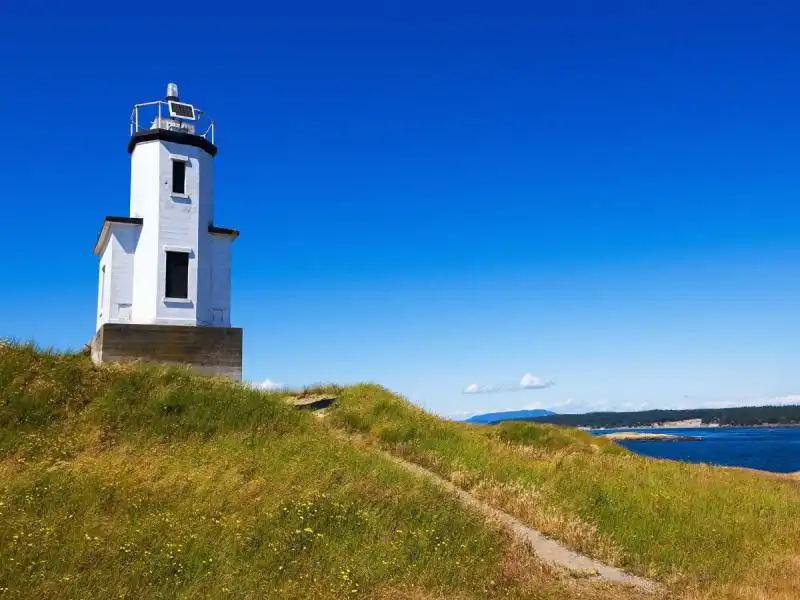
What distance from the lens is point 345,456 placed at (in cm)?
1357

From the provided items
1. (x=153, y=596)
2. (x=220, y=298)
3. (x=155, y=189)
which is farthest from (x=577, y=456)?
(x=155, y=189)

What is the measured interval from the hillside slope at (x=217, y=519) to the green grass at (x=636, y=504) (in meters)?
1.53

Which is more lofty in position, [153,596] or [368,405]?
[368,405]

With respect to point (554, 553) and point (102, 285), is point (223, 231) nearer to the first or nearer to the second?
point (102, 285)

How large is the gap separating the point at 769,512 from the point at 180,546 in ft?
40.0

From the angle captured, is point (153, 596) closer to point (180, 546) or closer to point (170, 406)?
point (180, 546)

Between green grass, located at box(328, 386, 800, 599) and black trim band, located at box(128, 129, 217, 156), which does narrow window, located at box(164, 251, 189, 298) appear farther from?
green grass, located at box(328, 386, 800, 599)

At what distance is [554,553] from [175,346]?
46.2 ft

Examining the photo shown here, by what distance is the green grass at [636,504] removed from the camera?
948cm

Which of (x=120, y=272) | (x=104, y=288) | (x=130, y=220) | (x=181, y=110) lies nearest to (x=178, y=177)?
(x=130, y=220)

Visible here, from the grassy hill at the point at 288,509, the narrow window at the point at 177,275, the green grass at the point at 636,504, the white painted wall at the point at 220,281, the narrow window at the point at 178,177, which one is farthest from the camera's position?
the white painted wall at the point at 220,281

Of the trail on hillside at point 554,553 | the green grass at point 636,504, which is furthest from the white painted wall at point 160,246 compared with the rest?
the trail on hillside at point 554,553

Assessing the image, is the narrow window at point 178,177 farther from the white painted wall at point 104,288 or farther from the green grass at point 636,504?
the green grass at point 636,504

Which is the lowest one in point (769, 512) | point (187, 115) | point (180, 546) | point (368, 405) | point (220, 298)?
point (769, 512)
